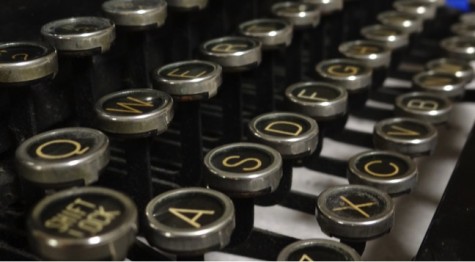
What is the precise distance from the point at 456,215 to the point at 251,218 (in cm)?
33

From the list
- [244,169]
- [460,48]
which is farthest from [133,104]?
[460,48]

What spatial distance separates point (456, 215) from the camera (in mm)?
1054

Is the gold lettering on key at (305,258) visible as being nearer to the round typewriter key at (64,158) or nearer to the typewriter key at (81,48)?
the round typewriter key at (64,158)

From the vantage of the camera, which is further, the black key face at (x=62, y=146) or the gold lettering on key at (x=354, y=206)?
the gold lettering on key at (x=354, y=206)

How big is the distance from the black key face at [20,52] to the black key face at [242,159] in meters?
0.35

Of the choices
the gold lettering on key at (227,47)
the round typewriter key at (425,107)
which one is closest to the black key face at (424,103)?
the round typewriter key at (425,107)

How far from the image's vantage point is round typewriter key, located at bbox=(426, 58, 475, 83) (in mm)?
1755

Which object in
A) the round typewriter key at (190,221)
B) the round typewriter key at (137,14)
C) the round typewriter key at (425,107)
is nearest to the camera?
the round typewriter key at (190,221)

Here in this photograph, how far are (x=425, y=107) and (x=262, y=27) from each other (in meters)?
0.43

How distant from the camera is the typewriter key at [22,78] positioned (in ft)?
3.56

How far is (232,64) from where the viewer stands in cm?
139

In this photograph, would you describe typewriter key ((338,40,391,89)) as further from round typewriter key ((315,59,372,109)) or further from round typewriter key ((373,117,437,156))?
round typewriter key ((373,117,437,156))

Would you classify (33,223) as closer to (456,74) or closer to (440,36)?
(456,74)

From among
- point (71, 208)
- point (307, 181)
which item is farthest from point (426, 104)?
point (71, 208)
